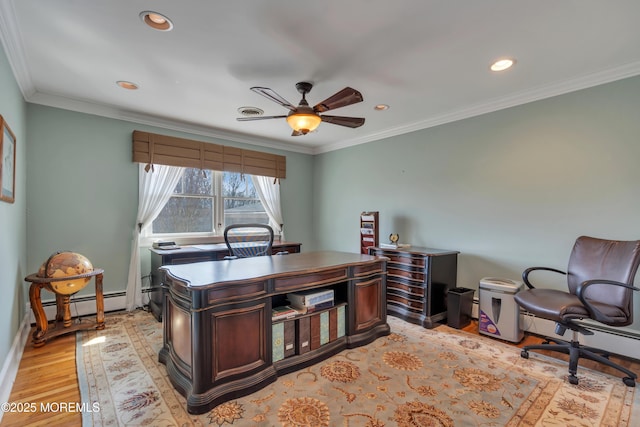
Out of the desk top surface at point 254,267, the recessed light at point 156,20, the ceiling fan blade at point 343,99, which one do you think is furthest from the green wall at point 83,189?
the ceiling fan blade at point 343,99

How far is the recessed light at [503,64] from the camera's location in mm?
2506

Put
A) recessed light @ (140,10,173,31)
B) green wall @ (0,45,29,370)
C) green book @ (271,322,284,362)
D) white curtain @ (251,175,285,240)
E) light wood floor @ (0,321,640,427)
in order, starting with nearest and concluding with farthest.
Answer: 1. light wood floor @ (0,321,640,427)
2. recessed light @ (140,10,173,31)
3. green wall @ (0,45,29,370)
4. green book @ (271,322,284,362)
5. white curtain @ (251,175,285,240)

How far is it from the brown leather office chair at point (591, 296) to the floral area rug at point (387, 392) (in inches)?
6.6

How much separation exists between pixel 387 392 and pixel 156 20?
120 inches

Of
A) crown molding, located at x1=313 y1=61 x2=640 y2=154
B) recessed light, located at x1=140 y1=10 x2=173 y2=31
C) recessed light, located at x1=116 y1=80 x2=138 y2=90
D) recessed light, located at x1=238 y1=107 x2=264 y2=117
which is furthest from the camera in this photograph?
recessed light, located at x1=238 y1=107 x2=264 y2=117

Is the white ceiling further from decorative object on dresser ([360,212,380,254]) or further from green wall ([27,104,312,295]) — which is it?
decorative object on dresser ([360,212,380,254])

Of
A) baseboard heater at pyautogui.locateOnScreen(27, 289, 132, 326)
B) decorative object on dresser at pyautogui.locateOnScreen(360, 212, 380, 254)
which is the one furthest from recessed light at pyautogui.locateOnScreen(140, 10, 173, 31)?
baseboard heater at pyautogui.locateOnScreen(27, 289, 132, 326)

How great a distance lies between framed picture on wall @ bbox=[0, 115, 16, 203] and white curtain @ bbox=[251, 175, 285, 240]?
2984 mm

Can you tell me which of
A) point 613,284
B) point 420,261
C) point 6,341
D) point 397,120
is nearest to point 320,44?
point 397,120

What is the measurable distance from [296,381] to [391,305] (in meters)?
1.93

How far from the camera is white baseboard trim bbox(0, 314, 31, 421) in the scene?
6.55 feet

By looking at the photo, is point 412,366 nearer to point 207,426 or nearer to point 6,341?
point 207,426

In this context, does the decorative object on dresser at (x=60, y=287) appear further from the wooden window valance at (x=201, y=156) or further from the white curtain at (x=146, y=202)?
the wooden window valance at (x=201, y=156)

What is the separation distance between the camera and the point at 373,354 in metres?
2.68
